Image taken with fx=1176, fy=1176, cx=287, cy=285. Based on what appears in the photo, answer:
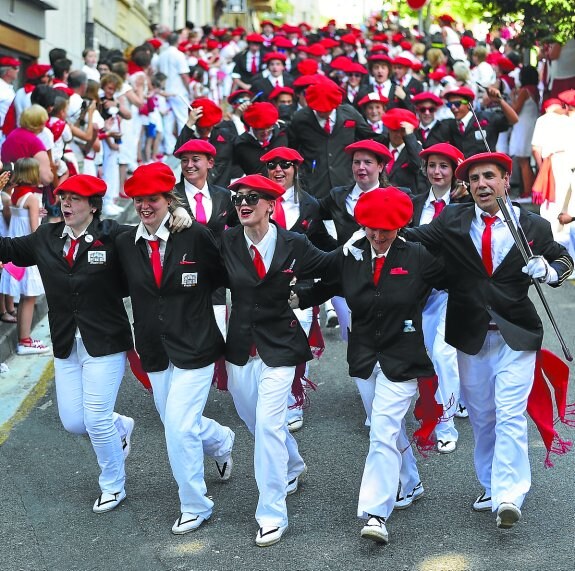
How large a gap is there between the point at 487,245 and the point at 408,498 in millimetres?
1530

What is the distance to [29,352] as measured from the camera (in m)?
10.2

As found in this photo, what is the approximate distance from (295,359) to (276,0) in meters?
73.1

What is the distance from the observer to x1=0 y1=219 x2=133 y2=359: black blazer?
6.71m

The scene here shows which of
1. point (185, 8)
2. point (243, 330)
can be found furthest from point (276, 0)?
point (243, 330)

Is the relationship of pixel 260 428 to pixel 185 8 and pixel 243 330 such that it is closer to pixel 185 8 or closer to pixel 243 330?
pixel 243 330

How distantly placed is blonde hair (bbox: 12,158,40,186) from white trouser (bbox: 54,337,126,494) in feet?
12.2

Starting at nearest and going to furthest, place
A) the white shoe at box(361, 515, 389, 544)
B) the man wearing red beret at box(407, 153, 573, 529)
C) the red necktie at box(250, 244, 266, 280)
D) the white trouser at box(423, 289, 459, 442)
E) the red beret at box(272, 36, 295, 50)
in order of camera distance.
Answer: the white shoe at box(361, 515, 389, 544) → the man wearing red beret at box(407, 153, 573, 529) → the red necktie at box(250, 244, 266, 280) → the white trouser at box(423, 289, 459, 442) → the red beret at box(272, 36, 295, 50)

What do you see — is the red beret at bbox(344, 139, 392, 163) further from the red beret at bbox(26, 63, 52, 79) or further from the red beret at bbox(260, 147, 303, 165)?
the red beret at bbox(26, 63, 52, 79)

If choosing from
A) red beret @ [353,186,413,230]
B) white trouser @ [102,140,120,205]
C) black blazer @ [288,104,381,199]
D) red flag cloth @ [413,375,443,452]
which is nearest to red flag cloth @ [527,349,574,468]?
red flag cloth @ [413,375,443,452]

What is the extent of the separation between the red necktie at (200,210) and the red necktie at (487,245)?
2.84 meters

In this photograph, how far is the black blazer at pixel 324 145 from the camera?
36.3 feet

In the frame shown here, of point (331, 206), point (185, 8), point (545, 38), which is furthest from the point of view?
point (185, 8)

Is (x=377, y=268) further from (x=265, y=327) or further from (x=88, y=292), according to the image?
(x=88, y=292)

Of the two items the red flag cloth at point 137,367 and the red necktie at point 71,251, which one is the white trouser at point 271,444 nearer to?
the red flag cloth at point 137,367
